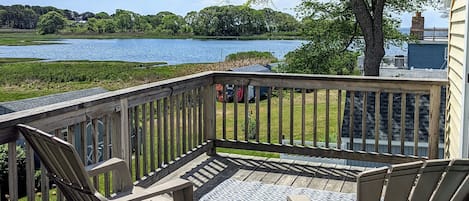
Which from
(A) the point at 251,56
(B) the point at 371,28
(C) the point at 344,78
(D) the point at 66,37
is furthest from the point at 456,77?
(D) the point at 66,37

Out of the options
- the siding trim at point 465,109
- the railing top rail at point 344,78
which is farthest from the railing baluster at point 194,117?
the siding trim at point 465,109

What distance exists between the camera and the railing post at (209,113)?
4801 mm

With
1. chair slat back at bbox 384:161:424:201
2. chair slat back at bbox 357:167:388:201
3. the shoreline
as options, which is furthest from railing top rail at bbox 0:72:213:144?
the shoreline

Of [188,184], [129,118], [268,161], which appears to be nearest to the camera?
[188,184]

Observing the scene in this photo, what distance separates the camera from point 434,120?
409cm

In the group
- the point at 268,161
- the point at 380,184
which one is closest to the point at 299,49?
the point at 268,161

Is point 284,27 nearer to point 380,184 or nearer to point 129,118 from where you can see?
point 129,118

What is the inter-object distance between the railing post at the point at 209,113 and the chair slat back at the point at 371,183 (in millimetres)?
3081

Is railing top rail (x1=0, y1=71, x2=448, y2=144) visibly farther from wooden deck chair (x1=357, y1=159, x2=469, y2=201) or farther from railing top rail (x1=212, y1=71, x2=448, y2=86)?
wooden deck chair (x1=357, y1=159, x2=469, y2=201)

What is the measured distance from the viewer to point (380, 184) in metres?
1.80

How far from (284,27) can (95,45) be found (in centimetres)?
659

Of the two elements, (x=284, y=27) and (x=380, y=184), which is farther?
(x=284, y=27)

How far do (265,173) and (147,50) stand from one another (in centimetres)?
1265

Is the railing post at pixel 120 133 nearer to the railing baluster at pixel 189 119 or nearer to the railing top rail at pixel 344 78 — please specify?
the railing baluster at pixel 189 119
